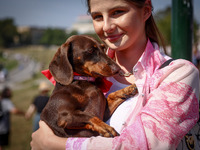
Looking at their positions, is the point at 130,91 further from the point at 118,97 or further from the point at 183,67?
the point at 183,67

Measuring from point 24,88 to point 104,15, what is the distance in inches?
612

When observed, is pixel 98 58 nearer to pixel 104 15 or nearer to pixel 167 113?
pixel 104 15

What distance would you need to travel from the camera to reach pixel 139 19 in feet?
5.28

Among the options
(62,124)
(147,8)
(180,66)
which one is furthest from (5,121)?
(180,66)

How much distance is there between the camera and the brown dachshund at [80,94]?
63.3 inches

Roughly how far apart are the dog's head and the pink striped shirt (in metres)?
0.47

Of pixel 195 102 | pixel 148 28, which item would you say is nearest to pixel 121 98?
pixel 195 102

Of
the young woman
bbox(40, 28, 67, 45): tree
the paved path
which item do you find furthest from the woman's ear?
the paved path

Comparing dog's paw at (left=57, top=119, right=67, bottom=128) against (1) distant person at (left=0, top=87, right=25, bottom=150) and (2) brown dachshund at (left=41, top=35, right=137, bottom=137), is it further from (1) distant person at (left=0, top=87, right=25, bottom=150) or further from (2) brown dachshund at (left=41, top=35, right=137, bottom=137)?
(1) distant person at (left=0, top=87, right=25, bottom=150)

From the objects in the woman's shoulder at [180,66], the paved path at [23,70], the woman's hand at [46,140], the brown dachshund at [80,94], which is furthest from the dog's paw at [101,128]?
the paved path at [23,70]

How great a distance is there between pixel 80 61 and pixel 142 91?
666 millimetres

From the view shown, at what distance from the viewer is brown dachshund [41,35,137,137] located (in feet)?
5.27

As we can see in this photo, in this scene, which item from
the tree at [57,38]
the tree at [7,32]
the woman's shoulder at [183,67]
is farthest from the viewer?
the tree at [7,32]

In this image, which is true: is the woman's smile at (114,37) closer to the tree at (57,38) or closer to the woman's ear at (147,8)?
the woman's ear at (147,8)
